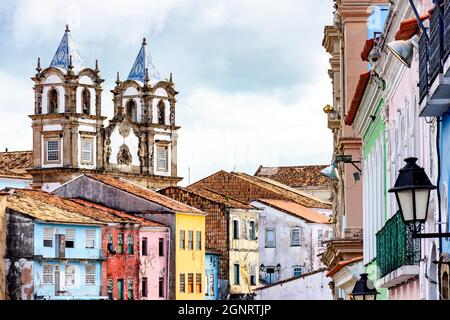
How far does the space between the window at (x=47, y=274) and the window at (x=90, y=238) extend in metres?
3.14

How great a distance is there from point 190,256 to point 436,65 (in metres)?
69.9

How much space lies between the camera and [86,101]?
357 ft

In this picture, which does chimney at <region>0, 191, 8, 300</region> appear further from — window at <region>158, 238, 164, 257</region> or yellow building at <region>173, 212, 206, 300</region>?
yellow building at <region>173, 212, 206, 300</region>

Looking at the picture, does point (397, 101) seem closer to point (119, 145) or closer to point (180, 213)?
point (180, 213)

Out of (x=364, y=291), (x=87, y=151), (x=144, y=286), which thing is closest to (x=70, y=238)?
(x=144, y=286)

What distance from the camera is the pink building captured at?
3054 inches

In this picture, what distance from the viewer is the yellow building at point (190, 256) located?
263ft

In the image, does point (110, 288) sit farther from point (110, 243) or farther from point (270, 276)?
point (270, 276)

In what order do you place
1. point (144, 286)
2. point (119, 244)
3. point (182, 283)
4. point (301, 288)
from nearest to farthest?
point (301, 288)
point (119, 244)
point (144, 286)
point (182, 283)

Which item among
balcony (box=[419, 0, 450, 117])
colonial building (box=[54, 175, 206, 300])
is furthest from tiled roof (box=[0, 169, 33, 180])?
balcony (box=[419, 0, 450, 117])

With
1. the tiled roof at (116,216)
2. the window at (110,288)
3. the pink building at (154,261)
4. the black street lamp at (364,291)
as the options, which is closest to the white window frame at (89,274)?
the window at (110,288)

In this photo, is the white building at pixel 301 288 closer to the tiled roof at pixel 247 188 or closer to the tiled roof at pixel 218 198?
the tiled roof at pixel 218 198
